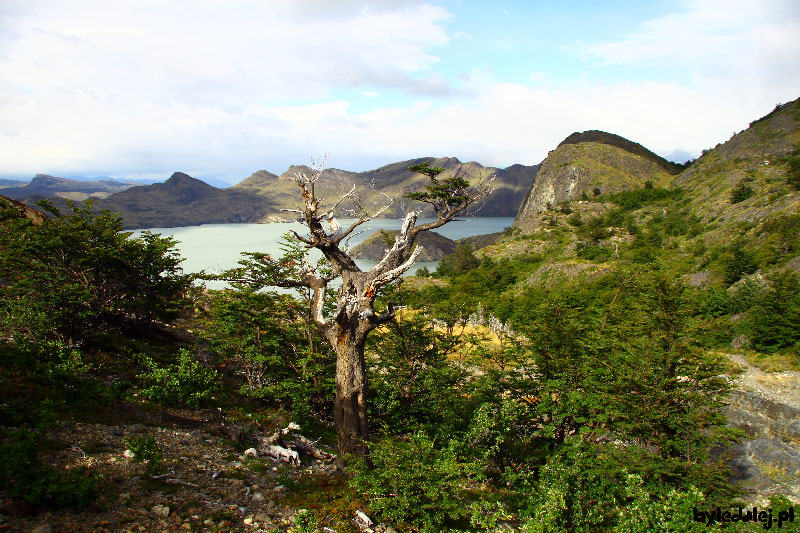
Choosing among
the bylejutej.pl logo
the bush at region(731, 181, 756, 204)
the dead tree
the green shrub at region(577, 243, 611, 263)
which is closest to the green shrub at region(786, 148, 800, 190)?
the bush at region(731, 181, 756, 204)

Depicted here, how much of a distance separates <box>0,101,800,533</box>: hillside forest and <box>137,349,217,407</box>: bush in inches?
2.0

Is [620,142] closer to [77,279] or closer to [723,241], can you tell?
[723,241]

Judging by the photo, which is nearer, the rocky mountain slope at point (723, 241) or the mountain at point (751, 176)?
the rocky mountain slope at point (723, 241)

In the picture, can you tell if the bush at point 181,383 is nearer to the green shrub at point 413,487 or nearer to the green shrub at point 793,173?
the green shrub at point 413,487

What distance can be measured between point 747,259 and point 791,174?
1783 inches

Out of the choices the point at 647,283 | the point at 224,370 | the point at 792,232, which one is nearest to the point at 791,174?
the point at 792,232

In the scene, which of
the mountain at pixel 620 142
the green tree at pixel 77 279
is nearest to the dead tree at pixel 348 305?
the green tree at pixel 77 279

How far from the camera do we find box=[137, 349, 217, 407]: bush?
8438 millimetres

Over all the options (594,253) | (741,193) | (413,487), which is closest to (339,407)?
(413,487)

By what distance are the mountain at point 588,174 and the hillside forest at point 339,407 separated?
93.2m

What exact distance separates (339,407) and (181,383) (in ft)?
11.4

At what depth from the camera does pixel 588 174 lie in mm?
117625

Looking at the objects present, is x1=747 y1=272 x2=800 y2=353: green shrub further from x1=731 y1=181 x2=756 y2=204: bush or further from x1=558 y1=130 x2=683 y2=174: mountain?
x1=558 y1=130 x2=683 y2=174: mountain

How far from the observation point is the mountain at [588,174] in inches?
4412
